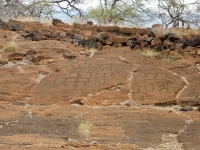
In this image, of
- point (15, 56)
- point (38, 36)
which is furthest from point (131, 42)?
point (15, 56)

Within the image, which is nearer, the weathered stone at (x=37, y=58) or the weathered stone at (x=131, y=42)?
the weathered stone at (x=37, y=58)

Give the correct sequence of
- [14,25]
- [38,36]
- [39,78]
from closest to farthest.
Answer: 1. [39,78]
2. [38,36]
3. [14,25]

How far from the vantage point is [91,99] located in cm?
632

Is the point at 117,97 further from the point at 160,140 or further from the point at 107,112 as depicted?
the point at 160,140

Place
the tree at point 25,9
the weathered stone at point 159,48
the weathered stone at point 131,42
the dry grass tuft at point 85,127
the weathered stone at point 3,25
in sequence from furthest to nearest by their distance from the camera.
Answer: the tree at point 25,9
the weathered stone at point 3,25
the weathered stone at point 131,42
the weathered stone at point 159,48
the dry grass tuft at point 85,127

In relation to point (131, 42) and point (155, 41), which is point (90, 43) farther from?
point (155, 41)

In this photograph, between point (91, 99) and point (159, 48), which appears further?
point (159, 48)

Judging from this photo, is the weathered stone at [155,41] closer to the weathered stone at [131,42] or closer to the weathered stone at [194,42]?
the weathered stone at [131,42]

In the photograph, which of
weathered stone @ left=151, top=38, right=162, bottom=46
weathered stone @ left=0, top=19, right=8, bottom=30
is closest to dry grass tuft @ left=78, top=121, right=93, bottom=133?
weathered stone @ left=151, top=38, right=162, bottom=46

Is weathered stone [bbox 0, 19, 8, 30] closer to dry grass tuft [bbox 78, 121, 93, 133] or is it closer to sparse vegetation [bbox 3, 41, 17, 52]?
sparse vegetation [bbox 3, 41, 17, 52]

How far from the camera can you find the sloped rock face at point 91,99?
4.29 m

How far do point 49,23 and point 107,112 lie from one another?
6.99m

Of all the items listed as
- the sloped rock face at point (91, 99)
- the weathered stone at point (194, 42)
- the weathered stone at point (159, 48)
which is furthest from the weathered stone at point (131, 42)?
the weathered stone at point (194, 42)

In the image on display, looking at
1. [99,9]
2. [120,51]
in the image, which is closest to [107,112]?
[120,51]
